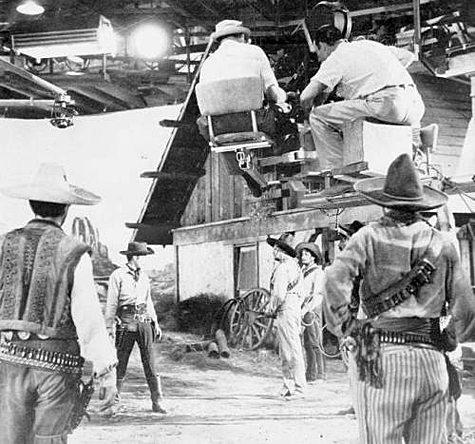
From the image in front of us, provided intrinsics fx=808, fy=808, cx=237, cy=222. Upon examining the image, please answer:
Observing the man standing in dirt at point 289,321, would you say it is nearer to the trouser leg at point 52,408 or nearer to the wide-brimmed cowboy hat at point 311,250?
the wide-brimmed cowboy hat at point 311,250

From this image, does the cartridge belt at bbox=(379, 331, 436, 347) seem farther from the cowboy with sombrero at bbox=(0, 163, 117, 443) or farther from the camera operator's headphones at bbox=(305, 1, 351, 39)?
the camera operator's headphones at bbox=(305, 1, 351, 39)

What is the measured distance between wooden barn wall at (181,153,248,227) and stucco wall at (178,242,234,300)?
0.56 meters

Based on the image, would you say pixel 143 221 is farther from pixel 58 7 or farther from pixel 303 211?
pixel 58 7

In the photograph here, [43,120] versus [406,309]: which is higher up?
[43,120]

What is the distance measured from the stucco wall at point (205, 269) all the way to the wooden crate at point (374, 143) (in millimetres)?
9319

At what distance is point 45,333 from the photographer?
3.76 metres

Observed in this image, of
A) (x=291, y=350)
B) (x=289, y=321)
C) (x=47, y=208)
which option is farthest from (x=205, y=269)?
(x=47, y=208)

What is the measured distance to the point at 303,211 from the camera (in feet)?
43.7

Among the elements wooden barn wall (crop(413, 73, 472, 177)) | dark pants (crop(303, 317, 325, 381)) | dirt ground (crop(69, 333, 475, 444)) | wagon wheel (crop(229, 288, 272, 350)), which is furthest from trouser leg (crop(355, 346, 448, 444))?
wagon wheel (crop(229, 288, 272, 350))

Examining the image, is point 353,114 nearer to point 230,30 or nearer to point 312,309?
point 230,30

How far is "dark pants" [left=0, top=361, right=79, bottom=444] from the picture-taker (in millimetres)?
3705

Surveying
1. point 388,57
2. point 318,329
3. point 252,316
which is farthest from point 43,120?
point 388,57

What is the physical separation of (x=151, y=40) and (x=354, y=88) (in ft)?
27.1

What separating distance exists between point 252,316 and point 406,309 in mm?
10360
